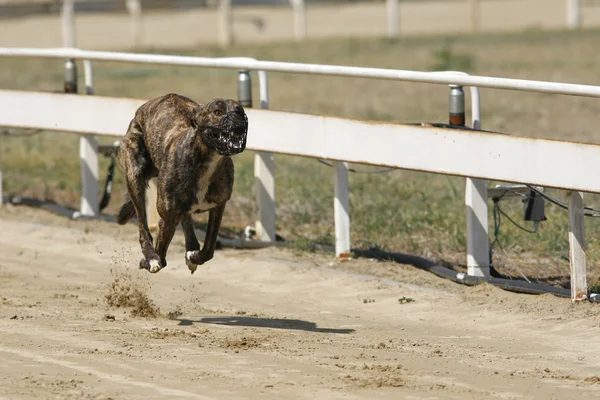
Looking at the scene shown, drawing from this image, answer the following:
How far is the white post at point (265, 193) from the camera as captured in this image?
8.71 meters

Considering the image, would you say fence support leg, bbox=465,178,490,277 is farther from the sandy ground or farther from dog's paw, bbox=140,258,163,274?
the sandy ground

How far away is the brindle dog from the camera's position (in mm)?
6418

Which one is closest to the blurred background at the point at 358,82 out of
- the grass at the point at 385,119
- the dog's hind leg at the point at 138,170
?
the grass at the point at 385,119

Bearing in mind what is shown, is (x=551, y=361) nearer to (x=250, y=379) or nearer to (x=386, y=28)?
(x=250, y=379)

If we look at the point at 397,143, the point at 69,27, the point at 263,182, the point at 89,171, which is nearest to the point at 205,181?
the point at 397,143

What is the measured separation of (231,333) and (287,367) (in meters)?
0.86

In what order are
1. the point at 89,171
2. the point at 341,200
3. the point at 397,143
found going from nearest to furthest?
1. the point at 397,143
2. the point at 341,200
3. the point at 89,171

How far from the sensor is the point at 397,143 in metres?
7.54

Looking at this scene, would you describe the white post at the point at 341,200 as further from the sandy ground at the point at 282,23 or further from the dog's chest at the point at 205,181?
the sandy ground at the point at 282,23

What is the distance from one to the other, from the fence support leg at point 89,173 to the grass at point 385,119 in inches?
24.2

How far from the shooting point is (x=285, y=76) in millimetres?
18797

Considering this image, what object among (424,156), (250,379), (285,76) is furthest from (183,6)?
(250,379)

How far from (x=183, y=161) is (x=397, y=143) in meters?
1.44

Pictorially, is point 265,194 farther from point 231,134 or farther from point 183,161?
point 231,134
